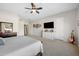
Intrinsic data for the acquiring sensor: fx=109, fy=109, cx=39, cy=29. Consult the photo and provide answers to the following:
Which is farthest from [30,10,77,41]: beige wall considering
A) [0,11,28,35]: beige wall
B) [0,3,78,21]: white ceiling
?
[0,11,28,35]: beige wall

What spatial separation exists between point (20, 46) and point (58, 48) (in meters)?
0.60

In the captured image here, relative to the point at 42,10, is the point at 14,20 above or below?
below

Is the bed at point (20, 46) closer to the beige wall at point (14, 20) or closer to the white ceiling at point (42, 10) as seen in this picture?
the beige wall at point (14, 20)

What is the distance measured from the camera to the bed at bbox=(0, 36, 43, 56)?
1.58 metres

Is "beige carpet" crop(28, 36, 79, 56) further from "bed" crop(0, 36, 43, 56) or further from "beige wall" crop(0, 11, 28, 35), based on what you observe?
"beige wall" crop(0, 11, 28, 35)

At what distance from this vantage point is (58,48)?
5.74ft

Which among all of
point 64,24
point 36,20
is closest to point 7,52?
point 36,20

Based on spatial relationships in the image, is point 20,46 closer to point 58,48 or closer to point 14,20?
point 14,20

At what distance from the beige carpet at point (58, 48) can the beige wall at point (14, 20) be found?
1.41ft

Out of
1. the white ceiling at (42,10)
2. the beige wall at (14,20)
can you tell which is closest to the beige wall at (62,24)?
the white ceiling at (42,10)

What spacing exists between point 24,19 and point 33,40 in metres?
0.37

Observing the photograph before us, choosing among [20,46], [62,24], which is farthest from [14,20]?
[62,24]

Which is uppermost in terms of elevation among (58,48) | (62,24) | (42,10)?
(42,10)

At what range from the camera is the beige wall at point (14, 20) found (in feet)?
5.42
